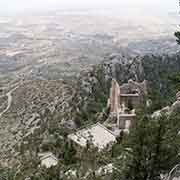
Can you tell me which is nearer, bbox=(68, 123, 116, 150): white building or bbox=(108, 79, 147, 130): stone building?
bbox=(68, 123, 116, 150): white building

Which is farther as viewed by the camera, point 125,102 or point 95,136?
point 125,102

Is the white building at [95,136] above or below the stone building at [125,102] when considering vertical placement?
below

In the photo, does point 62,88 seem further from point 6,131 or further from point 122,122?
point 122,122

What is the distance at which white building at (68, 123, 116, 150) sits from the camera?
1383 inches

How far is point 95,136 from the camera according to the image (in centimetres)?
3675

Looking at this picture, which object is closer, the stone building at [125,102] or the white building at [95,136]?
the white building at [95,136]

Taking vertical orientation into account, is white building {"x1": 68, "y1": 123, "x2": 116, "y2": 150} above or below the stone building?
below

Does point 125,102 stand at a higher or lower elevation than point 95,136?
higher

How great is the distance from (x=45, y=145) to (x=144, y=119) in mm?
20229

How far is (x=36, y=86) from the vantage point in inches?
2530

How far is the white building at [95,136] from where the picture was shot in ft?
115

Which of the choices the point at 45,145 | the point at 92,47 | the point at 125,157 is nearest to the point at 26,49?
the point at 92,47

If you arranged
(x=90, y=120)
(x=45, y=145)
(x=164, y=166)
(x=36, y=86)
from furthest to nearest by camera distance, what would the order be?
(x=36, y=86) → (x=90, y=120) → (x=45, y=145) → (x=164, y=166)

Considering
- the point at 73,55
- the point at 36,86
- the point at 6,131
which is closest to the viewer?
the point at 6,131
